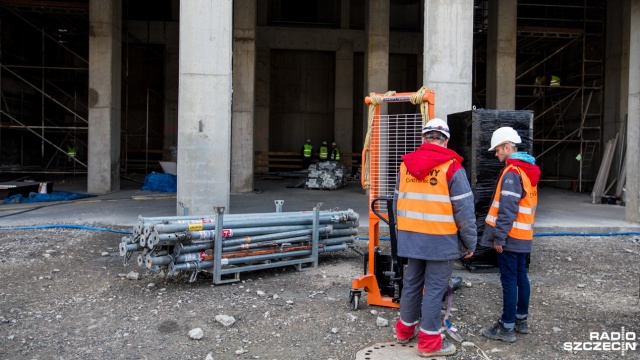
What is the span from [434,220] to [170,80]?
21.7 m

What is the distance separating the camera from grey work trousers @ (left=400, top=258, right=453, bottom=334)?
4.29 m

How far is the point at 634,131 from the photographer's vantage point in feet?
35.4

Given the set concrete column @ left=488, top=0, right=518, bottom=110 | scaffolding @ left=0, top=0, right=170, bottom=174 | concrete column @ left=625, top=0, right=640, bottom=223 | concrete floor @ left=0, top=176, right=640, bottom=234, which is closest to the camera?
concrete floor @ left=0, top=176, right=640, bottom=234

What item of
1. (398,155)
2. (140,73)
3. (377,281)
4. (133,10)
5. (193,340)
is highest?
(133,10)

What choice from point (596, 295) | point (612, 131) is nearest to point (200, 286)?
point (596, 295)

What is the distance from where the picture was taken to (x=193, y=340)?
4613 mm

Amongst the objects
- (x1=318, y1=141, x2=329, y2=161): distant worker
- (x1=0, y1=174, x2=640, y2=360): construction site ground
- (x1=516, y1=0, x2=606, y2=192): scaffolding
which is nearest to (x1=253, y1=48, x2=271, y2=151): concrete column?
(x1=318, y1=141, x2=329, y2=161): distant worker

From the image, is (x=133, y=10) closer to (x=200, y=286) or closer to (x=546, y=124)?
(x=546, y=124)

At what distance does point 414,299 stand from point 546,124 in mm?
17982

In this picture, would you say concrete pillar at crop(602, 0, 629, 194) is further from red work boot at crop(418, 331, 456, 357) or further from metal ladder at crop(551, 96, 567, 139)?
red work boot at crop(418, 331, 456, 357)

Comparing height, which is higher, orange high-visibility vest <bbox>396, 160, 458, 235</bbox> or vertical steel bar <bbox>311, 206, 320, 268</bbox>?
orange high-visibility vest <bbox>396, 160, 458, 235</bbox>

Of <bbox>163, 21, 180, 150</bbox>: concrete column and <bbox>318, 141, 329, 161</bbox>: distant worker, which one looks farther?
A: <bbox>318, 141, 329, 161</bbox>: distant worker

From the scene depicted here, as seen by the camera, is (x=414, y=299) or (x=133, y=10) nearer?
(x=414, y=299)

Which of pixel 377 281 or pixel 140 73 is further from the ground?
pixel 140 73
